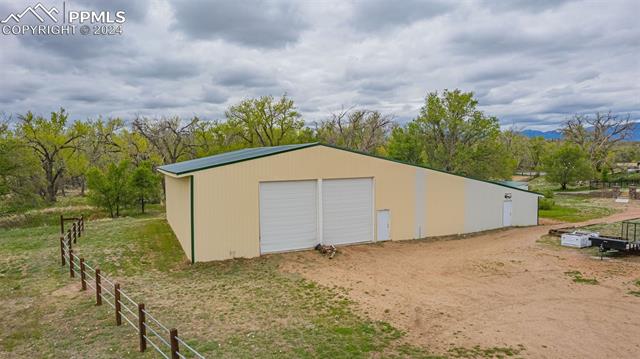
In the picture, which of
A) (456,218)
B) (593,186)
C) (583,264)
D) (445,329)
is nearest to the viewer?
(445,329)

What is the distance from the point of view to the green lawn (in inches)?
307

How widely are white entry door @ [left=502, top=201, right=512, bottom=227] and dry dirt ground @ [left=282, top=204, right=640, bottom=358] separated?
13.9 ft

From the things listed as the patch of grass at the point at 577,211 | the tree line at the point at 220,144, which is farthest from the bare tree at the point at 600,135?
the patch of grass at the point at 577,211

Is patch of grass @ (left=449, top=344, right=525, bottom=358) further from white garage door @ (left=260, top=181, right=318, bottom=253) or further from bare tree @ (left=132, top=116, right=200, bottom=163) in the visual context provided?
bare tree @ (left=132, top=116, right=200, bottom=163)

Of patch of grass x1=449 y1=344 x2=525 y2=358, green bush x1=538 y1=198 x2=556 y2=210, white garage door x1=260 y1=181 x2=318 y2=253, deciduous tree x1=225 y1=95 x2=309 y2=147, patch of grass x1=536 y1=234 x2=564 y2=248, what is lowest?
patch of grass x1=449 y1=344 x2=525 y2=358

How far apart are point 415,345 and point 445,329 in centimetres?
113

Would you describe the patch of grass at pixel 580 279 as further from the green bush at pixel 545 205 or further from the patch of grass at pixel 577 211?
the green bush at pixel 545 205

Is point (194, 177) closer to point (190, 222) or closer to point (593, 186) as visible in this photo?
point (190, 222)

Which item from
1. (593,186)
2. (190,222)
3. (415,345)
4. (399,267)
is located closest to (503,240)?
(399,267)

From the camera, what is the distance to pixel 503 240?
18.5m

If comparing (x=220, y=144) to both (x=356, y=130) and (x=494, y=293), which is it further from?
(x=494, y=293)

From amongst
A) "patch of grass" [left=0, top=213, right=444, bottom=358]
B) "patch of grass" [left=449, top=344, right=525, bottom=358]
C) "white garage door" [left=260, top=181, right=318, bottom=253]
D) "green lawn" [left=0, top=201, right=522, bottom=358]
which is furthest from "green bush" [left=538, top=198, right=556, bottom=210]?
"patch of grass" [left=449, top=344, right=525, bottom=358]

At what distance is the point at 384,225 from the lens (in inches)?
706

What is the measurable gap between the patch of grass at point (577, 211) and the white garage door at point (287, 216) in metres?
18.1
